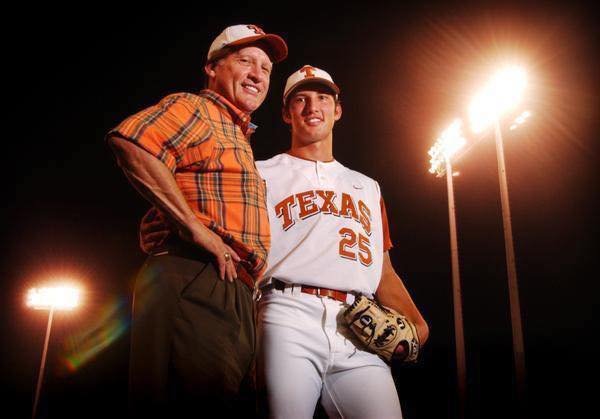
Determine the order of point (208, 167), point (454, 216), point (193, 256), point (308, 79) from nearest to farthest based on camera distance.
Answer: point (193, 256) → point (208, 167) → point (308, 79) → point (454, 216)

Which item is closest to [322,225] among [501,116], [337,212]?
[337,212]

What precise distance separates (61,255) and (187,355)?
31974mm

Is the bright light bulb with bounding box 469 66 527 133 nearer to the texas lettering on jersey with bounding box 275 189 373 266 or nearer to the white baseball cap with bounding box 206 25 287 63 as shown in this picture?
the texas lettering on jersey with bounding box 275 189 373 266

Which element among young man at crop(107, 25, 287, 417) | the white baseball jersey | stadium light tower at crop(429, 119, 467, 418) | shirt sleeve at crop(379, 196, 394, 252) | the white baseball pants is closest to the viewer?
young man at crop(107, 25, 287, 417)

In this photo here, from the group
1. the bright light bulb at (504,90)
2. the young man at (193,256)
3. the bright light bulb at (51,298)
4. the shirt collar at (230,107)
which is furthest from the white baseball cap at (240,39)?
the bright light bulb at (51,298)

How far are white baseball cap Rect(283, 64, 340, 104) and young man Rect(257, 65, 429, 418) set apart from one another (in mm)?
183

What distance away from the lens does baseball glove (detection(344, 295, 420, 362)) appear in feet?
8.20

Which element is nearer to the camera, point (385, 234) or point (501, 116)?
point (385, 234)

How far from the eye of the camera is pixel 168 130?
1.79 metres

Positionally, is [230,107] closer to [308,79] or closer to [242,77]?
[242,77]

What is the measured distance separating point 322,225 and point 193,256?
121cm

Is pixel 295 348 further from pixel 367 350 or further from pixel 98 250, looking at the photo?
pixel 98 250

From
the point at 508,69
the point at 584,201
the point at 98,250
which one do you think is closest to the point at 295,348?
the point at 508,69

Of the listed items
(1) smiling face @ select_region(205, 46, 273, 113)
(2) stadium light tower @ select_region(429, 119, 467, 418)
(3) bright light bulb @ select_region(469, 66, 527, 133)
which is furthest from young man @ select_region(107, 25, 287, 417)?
(2) stadium light tower @ select_region(429, 119, 467, 418)
